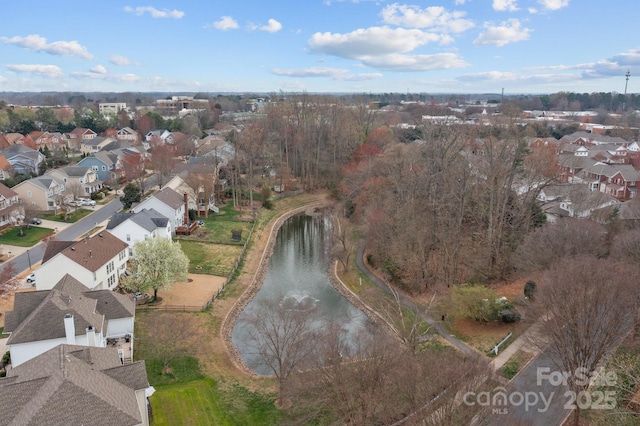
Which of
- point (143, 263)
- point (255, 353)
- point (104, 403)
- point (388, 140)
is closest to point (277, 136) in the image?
point (388, 140)

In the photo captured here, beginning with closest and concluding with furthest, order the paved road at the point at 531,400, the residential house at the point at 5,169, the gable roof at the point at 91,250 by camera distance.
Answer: the paved road at the point at 531,400 → the gable roof at the point at 91,250 → the residential house at the point at 5,169

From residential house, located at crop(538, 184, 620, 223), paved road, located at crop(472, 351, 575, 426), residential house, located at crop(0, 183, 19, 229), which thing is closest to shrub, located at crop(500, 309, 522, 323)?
paved road, located at crop(472, 351, 575, 426)

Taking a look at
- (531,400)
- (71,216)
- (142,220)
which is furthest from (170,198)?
(531,400)

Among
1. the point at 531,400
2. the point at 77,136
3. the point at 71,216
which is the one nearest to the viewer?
the point at 531,400

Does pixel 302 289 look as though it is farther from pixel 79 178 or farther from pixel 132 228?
pixel 79 178

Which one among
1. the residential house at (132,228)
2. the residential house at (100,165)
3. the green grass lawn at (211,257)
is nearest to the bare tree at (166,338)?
the green grass lawn at (211,257)

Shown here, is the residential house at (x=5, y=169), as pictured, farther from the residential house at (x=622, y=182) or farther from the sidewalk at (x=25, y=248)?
the residential house at (x=622, y=182)
